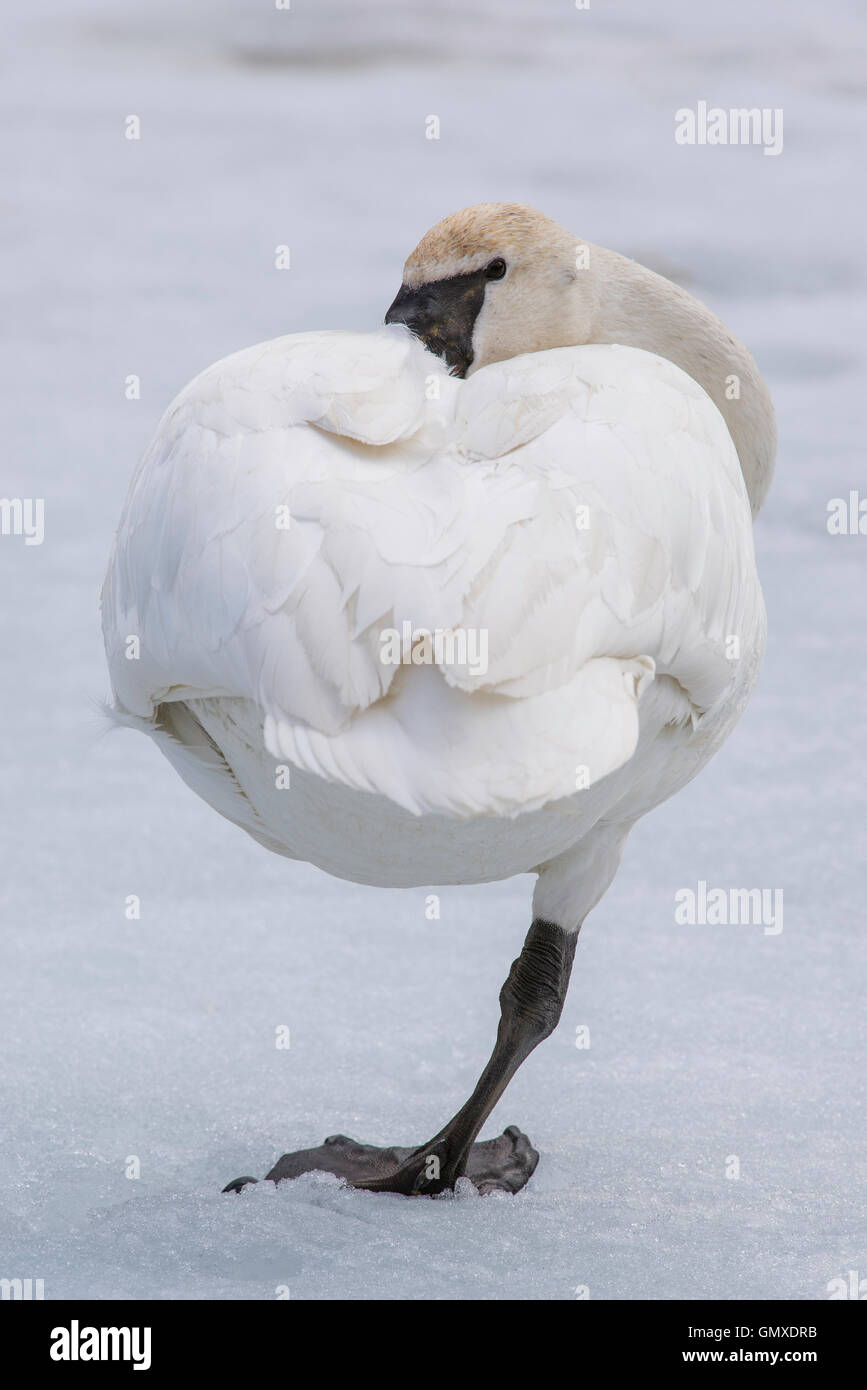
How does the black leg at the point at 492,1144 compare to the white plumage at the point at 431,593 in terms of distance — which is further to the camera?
the black leg at the point at 492,1144

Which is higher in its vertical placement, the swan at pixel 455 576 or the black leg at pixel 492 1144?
the swan at pixel 455 576

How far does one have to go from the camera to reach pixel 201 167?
Answer: 957 centimetres

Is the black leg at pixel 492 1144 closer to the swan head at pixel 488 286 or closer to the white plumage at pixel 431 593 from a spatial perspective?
the white plumage at pixel 431 593

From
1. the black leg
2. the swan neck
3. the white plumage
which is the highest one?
the swan neck

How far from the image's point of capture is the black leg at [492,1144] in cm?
321

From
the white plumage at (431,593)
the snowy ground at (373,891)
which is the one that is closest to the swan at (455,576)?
the white plumage at (431,593)

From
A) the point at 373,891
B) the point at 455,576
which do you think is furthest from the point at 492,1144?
the point at 455,576

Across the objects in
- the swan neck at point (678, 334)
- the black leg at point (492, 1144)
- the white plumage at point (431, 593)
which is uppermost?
the swan neck at point (678, 334)

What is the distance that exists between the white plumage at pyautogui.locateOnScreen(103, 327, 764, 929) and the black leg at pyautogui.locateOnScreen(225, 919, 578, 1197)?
540 mm

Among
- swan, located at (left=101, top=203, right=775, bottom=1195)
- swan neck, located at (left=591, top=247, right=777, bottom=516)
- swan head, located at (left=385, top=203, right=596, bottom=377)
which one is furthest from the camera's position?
swan neck, located at (left=591, top=247, right=777, bottom=516)

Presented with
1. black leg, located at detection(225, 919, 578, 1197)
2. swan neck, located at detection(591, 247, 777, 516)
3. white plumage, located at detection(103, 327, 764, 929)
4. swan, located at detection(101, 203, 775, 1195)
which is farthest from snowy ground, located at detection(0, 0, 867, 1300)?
swan neck, located at detection(591, 247, 777, 516)

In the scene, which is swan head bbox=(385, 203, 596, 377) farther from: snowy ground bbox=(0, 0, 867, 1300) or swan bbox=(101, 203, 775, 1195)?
snowy ground bbox=(0, 0, 867, 1300)

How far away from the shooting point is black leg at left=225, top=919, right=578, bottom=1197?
10.5ft

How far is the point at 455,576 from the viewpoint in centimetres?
212
